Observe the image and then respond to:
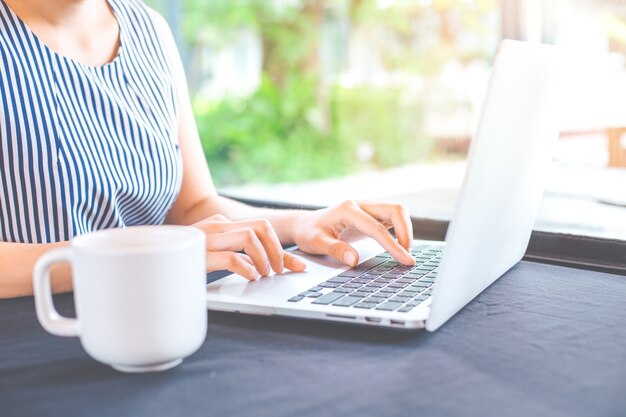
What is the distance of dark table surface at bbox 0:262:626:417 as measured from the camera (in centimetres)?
51

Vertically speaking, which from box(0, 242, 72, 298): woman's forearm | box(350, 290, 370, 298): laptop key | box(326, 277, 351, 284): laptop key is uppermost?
box(350, 290, 370, 298): laptop key

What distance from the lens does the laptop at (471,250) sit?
0.62m

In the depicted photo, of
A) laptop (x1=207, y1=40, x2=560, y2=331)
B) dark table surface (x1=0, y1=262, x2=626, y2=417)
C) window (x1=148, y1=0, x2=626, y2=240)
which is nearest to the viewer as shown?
dark table surface (x1=0, y1=262, x2=626, y2=417)

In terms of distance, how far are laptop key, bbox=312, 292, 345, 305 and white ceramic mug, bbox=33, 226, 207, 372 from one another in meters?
0.15

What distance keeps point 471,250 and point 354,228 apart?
28 cm

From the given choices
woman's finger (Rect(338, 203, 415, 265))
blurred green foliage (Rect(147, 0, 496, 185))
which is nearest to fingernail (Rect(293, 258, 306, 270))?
woman's finger (Rect(338, 203, 415, 265))

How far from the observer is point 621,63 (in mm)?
1384

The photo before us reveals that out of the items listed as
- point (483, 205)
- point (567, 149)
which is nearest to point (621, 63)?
point (567, 149)

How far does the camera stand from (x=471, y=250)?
67cm

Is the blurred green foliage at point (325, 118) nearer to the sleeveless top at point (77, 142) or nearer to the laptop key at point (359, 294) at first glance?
the sleeveless top at point (77, 142)

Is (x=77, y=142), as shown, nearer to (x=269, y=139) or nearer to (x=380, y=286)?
(x=380, y=286)

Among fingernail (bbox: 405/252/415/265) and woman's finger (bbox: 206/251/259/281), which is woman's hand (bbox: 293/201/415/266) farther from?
woman's finger (bbox: 206/251/259/281)

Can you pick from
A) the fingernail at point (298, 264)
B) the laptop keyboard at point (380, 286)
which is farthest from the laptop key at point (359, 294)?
the fingernail at point (298, 264)

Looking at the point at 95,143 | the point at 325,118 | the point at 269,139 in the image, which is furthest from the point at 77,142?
the point at 325,118
